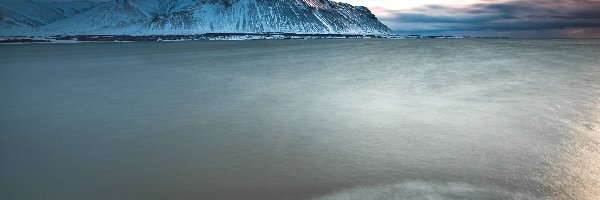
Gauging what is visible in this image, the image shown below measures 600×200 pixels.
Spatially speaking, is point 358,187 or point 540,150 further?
point 540,150

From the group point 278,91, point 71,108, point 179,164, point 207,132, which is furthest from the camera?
point 278,91

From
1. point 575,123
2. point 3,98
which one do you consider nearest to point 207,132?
point 575,123

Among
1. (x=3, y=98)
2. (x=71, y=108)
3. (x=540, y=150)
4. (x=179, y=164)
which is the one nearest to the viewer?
(x=179, y=164)

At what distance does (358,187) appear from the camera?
452 cm

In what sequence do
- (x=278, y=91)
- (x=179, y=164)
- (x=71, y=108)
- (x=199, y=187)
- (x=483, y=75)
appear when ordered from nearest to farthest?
1. (x=199, y=187)
2. (x=179, y=164)
3. (x=71, y=108)
4. (x=278, y=91)
5. (x=483, y=75)

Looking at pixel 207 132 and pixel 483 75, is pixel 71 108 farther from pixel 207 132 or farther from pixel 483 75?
pixel 483 75

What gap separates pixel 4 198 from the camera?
166 inches

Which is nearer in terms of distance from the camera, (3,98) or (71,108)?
(71,108)

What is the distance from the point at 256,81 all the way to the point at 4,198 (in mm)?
11276

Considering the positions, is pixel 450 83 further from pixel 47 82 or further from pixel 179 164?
pixel 47 82

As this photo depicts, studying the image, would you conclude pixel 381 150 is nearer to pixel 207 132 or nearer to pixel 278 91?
pixel 207 132

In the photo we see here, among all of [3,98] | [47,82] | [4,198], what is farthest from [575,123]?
[47,82]

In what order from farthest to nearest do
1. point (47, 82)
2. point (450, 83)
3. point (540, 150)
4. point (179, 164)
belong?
1. point (47, 82)
2. point (450, 83)
3. point (540, 150)
4. point (179, 164)

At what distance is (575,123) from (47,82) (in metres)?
17.0
